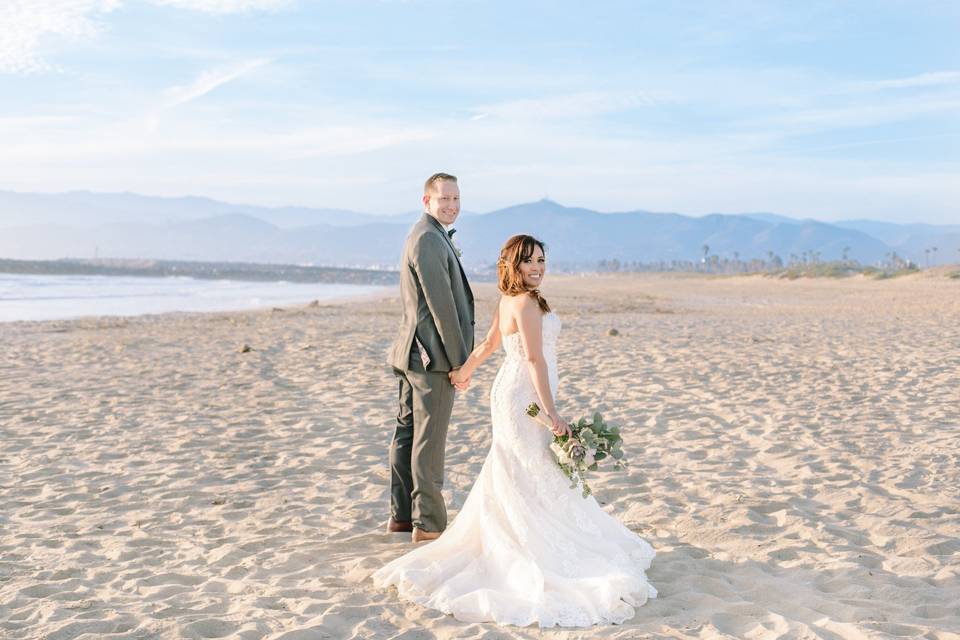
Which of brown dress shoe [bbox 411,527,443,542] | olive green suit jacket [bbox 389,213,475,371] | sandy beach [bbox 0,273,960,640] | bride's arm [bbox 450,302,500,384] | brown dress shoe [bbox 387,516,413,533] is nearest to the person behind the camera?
sandy beach [bbox 0,273,960,640]

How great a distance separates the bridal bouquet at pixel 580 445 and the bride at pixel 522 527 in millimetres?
71

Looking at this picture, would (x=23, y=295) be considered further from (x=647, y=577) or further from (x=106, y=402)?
(x=647, y=577)

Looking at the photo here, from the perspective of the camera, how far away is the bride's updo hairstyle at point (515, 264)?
4.21 metres

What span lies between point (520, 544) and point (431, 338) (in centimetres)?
126

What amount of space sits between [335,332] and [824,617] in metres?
14.2

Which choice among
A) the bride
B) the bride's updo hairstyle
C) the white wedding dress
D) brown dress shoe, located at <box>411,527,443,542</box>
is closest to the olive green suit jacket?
the bride

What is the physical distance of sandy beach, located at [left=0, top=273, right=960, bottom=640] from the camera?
13.4 ft

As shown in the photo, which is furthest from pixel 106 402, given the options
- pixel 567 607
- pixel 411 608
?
pixel 567 607

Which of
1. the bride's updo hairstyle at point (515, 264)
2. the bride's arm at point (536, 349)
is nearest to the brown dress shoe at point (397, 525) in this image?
the bride's arm at point (536, 349)

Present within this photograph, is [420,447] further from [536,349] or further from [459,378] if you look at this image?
[536,349]

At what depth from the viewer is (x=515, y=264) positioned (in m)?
4.21

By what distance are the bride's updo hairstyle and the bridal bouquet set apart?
23.6 inches

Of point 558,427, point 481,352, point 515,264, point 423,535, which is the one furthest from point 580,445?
point 423,535

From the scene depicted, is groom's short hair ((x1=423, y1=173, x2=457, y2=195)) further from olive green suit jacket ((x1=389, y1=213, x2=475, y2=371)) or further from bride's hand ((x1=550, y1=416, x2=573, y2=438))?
bride's hand ((x1=550, y1=416, x2=573, y2=438))
